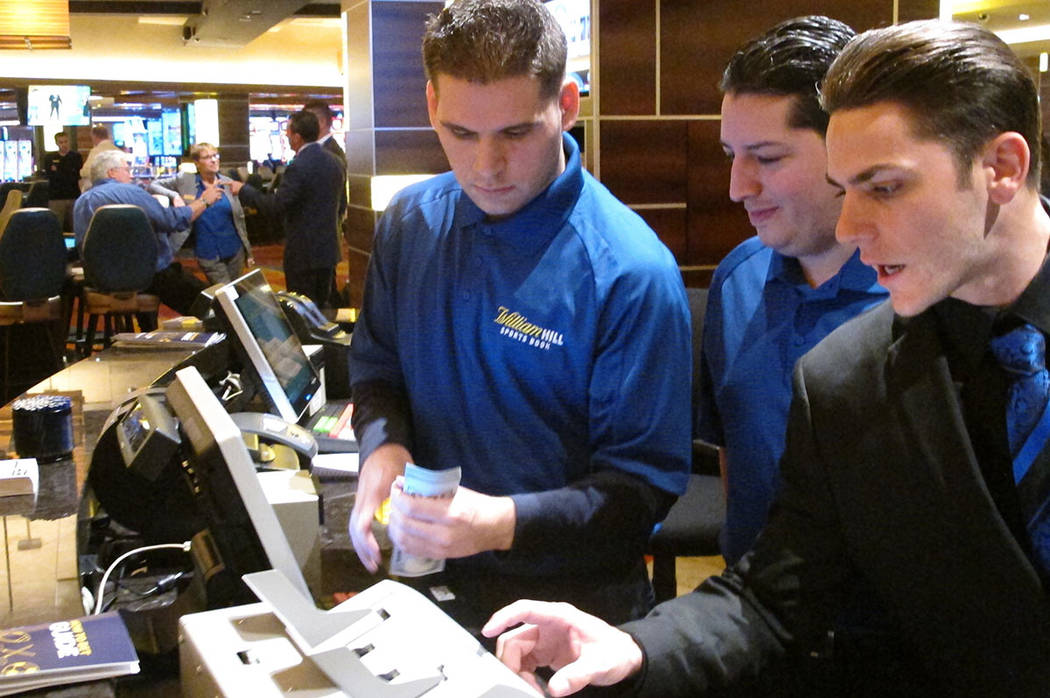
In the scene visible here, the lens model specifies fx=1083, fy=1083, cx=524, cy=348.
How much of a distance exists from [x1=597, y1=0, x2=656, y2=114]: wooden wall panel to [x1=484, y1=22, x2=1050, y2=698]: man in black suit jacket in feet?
13.8

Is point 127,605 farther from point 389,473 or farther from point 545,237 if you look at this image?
point 545,237

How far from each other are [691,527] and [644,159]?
2970mm

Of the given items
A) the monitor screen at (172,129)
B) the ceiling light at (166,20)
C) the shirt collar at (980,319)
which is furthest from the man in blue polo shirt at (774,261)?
the monitor screen at (172,129)

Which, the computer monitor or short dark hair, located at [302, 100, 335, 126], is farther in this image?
short dark hair, located at [302, 100, 335, 126]

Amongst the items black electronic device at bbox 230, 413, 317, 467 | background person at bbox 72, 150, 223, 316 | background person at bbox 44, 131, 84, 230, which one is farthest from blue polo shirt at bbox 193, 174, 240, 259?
black electronic device at bbox 230, 413, 317, 467

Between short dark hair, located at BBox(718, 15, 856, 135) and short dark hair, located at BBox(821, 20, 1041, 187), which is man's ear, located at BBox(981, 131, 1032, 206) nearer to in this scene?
short dark hair, located at BBox(821, 20, 1041, 187)

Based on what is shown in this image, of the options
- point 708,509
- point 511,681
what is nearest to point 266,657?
point 511,681

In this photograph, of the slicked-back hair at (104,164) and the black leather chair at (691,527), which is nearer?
the black leather chair at (691,527)

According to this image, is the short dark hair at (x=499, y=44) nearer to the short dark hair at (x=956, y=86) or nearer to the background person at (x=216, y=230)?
the short dark hair at (x=956, y=86)

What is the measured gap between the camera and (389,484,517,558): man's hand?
1213 mm

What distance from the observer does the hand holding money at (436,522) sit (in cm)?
120

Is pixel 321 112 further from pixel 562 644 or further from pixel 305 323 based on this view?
pixel 562 644

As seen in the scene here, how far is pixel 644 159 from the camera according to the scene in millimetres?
5371

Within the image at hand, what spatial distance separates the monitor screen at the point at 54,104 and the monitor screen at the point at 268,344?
11.5 meters
